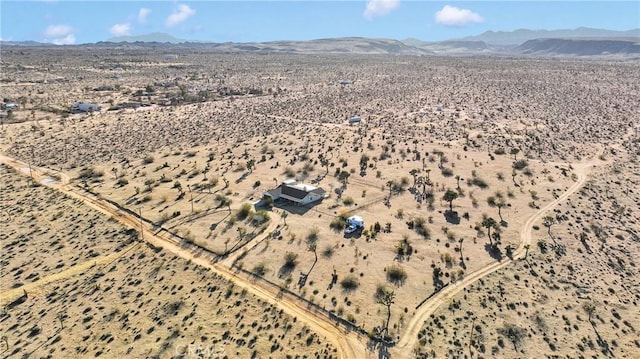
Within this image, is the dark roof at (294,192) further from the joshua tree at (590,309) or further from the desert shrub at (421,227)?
the joshua tree at (590,309)

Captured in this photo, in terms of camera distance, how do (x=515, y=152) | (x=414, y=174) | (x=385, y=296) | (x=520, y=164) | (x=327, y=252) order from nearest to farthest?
(x=385, y=296), (x=327, y=252), (x=414, y=174), (x=520, y=164), (x=515, y=152)

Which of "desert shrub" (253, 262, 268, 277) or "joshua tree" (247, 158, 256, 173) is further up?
"joshua tree" (247, 158, 256, 173)

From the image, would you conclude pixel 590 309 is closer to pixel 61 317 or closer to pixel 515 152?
pixel 515 152

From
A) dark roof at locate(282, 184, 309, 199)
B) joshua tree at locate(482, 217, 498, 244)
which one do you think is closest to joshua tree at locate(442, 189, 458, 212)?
joshua tree at locate(482, 217, 498, 244)

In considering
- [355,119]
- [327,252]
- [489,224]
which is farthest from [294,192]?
[355,119]

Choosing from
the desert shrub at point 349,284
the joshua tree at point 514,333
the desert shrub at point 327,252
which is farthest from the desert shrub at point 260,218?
the joshua tree at point 514,333

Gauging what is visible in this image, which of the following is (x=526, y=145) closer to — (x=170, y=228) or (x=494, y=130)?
(x=494, y=130)

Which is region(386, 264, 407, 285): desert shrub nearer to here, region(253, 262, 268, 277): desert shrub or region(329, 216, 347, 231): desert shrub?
region(329, 216, 347, 231): desert shrub
